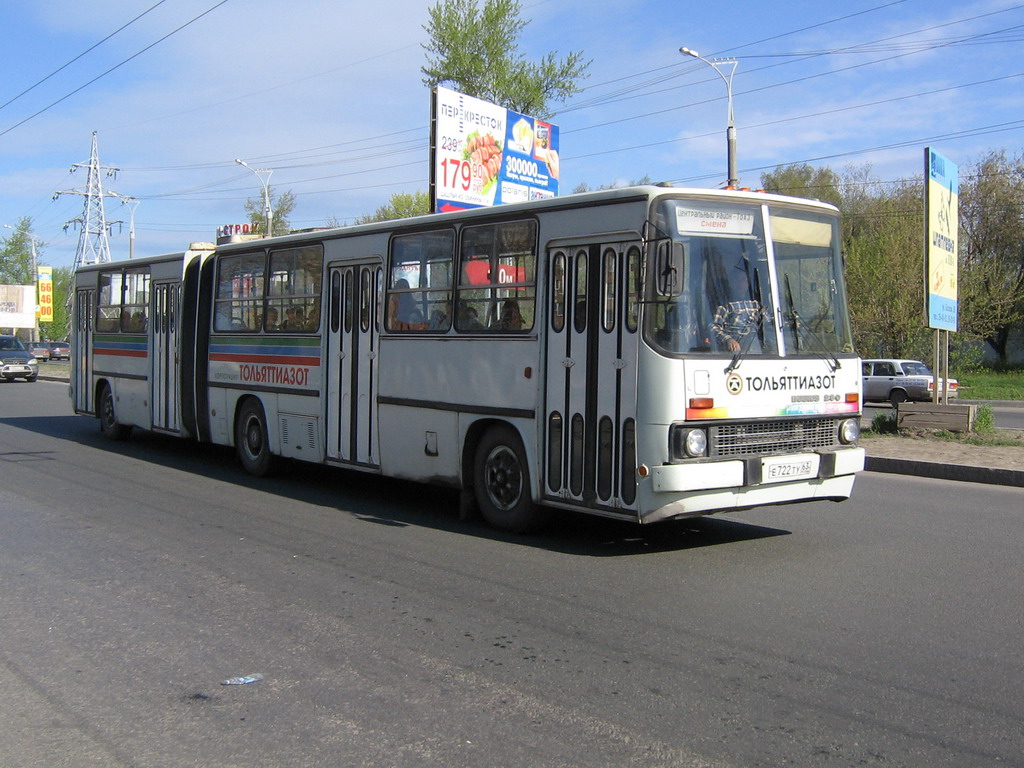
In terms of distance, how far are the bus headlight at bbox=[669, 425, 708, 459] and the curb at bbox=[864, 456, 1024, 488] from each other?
667cm

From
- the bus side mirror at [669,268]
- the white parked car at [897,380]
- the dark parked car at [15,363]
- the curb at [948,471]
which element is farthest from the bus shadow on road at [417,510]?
the dark parked car at [15,363]

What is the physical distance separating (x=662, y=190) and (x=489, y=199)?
15931mm

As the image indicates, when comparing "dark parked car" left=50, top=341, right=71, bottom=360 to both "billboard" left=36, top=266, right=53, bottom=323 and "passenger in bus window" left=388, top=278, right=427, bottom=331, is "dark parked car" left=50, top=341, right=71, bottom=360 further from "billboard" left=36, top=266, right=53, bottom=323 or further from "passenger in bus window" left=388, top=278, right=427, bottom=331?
"passenger in bus window" left=388, top=278, right=427, bottom=331

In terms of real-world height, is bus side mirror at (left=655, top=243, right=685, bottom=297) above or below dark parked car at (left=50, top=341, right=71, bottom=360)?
above

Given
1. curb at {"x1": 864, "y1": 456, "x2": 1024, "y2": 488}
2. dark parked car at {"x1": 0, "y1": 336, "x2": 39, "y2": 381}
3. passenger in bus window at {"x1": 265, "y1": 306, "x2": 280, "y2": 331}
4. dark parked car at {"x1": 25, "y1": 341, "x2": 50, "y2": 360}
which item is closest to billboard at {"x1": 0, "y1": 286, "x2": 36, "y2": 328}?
dark parked car at {"x1": 25, "y1": 341, "x2": 50, "y2": 360}

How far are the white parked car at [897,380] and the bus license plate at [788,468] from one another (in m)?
22.8

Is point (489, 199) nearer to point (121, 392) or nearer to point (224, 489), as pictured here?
point (121, 392)

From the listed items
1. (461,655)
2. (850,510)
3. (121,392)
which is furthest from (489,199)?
(461,655)

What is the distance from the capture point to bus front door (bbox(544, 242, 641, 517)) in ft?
24.8

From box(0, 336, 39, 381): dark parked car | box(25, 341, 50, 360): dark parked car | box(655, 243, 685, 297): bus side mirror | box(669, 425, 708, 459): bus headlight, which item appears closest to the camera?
box(655, 243, 685, 297): bus side mirror

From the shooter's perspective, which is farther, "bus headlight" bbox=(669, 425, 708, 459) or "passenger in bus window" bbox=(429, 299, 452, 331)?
"passenger in bus window" bbox=(429, 299, 452, 331)

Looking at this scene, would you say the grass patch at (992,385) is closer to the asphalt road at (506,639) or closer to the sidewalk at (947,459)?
the sidewalk at (947,459)

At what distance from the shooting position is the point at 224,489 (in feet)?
37.4

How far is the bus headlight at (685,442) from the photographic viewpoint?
730cm
